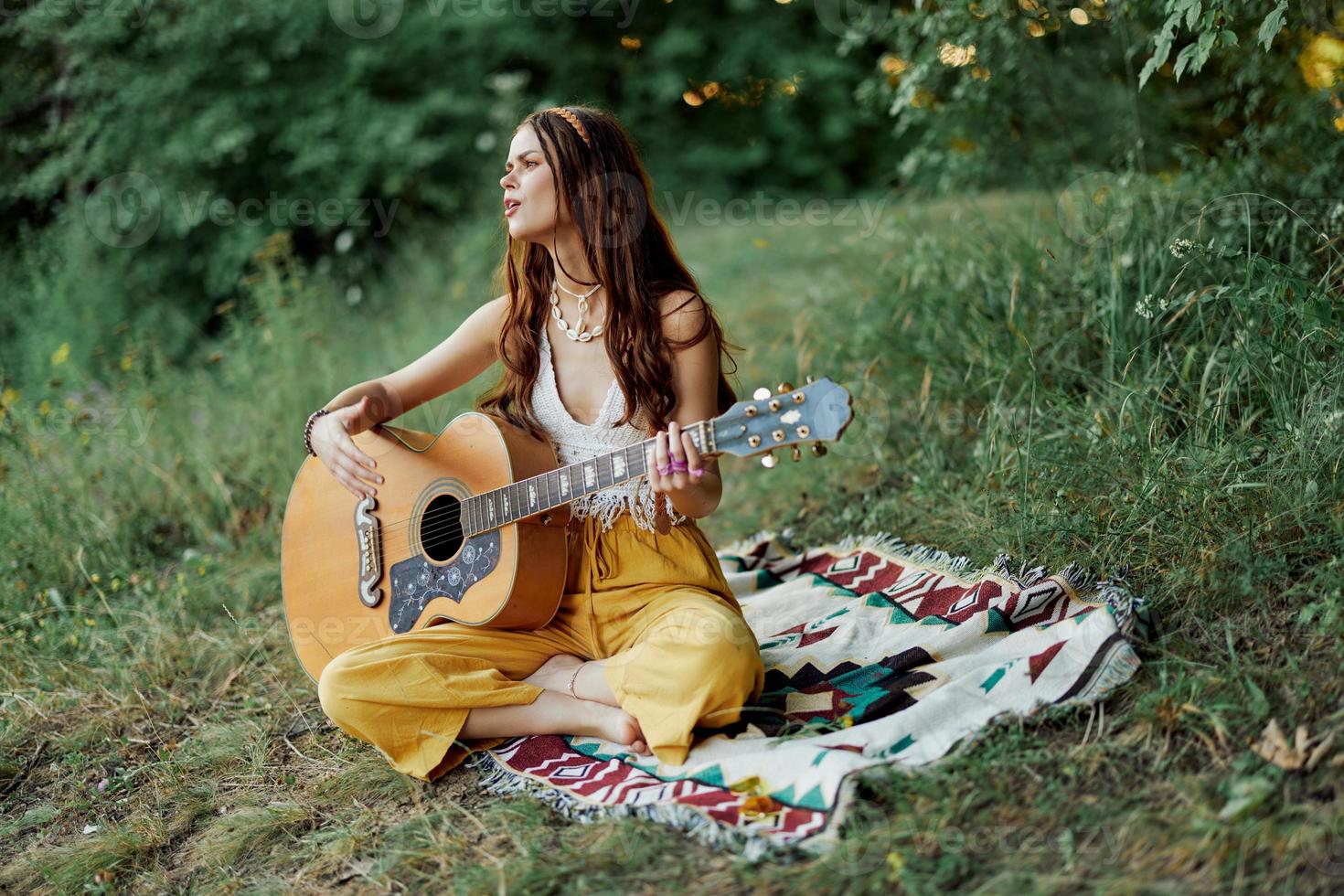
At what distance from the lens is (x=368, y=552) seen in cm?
261

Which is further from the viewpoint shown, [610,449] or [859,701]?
[610,449]

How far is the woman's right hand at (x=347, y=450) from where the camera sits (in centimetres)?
262

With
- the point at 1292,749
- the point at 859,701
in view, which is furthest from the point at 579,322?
the point at 1292,749

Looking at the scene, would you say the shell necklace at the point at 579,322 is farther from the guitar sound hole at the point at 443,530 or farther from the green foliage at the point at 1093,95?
the green foliage at the point at 1093,95

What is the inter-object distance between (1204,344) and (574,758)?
203cm

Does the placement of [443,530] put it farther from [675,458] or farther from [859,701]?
[859,701]

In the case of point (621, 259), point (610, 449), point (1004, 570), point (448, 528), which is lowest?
point (1004, 570)

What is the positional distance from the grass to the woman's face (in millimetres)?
1285

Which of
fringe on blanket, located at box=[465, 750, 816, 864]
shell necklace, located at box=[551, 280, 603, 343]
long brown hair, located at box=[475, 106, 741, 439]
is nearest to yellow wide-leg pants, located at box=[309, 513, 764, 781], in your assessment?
fringe on blanket, located at box=[465, 750, 816, 864]

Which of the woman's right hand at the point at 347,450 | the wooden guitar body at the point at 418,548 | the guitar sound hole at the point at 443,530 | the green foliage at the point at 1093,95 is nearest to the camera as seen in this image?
the wooden guitar body at the point at 418,548

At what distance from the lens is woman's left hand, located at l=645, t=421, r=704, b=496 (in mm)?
2100

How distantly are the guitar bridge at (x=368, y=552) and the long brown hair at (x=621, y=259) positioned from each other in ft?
1.37

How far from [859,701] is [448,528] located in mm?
1071

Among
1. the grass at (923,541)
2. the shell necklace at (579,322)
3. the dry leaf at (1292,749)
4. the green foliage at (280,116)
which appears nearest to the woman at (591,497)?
the shell necklace at (579,322)
